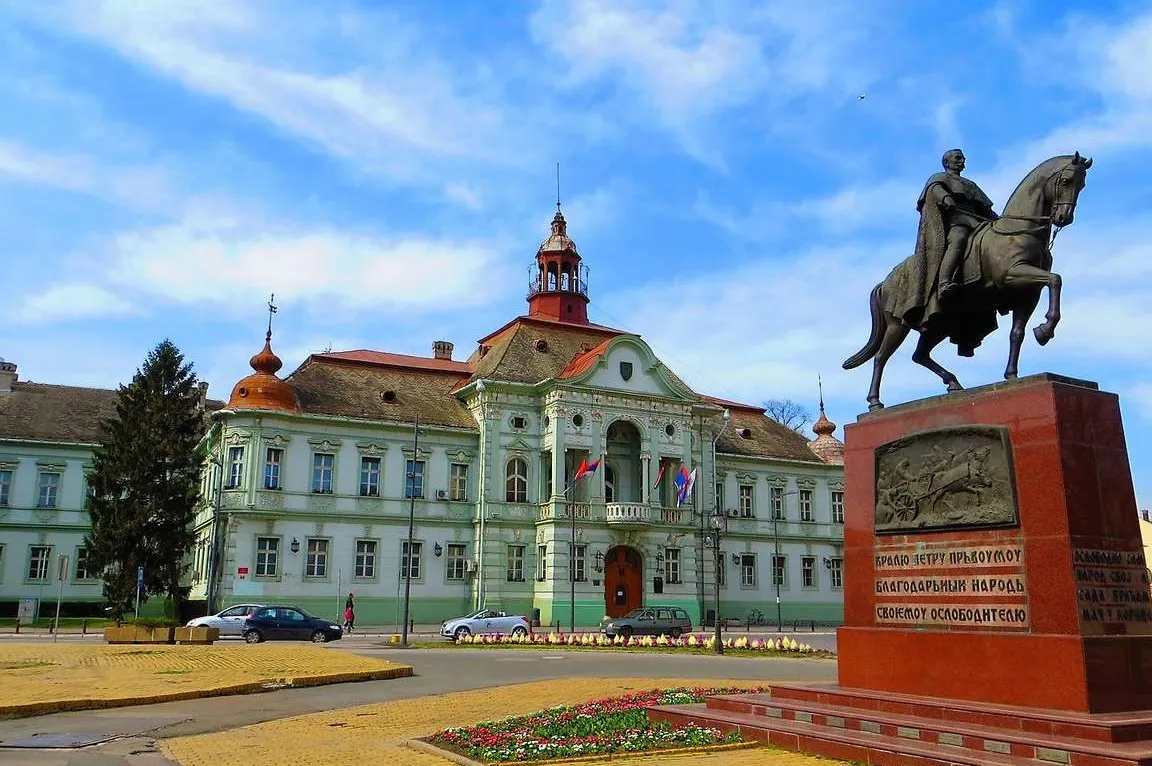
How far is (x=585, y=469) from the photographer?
142 ft

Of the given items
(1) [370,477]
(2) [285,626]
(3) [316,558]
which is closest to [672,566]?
(1) [370,477]

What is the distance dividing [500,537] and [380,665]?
2519 centimetres

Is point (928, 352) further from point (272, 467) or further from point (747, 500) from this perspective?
point (747, 500)

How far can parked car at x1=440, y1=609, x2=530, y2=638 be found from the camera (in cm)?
3441

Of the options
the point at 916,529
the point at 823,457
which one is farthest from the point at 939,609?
the point at 823,457

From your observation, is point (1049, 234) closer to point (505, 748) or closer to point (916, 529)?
point (916, 529)

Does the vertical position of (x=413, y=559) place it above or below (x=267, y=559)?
above

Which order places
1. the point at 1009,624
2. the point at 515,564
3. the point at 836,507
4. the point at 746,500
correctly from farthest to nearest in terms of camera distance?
1. the point at 836,507
2. the point at 746,500
3. the point at 515,564
4. the point at 1009,624

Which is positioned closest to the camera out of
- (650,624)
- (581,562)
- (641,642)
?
(641,642)

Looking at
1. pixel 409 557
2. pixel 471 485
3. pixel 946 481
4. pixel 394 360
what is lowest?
pixel 946 481

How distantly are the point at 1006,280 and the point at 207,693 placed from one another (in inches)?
525

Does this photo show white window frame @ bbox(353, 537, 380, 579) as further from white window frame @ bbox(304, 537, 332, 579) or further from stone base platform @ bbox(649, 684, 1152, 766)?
stone base platform @ bbox(649, 684, 1152, 766)

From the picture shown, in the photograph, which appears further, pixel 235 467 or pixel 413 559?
pixel 413 559

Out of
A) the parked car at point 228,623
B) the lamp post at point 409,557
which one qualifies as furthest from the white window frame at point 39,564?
the parked car at point 228,623
